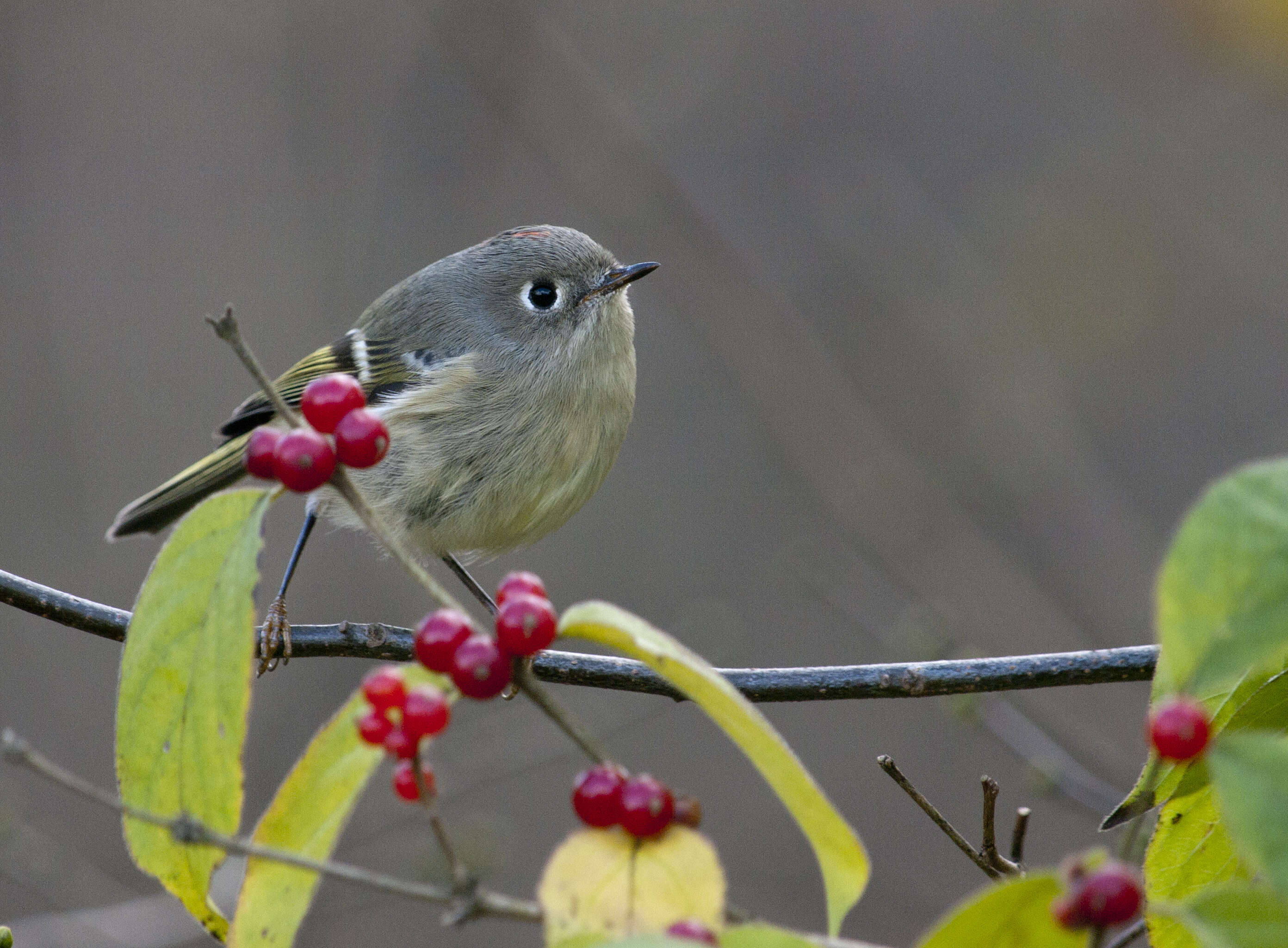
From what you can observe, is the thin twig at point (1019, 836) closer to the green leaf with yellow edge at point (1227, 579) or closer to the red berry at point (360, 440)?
the green leaf with yellow edge at point (1227, 579)

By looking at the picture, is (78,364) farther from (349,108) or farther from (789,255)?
(789,255)

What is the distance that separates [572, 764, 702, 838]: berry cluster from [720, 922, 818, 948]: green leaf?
0.17m

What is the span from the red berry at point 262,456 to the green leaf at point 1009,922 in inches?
26.2

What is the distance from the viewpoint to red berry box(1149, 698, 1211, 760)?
75cm

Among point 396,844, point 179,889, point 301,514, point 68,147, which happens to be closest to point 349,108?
point 68,147

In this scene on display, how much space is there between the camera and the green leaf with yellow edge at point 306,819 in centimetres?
89

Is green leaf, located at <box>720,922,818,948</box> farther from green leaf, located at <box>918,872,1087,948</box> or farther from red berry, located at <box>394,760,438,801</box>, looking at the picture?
red berry, located at <box>394,760,438,801</box>

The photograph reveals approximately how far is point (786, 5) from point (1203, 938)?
639 cm

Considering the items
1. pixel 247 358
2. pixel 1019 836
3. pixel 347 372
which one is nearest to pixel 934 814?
pixel 1019 836

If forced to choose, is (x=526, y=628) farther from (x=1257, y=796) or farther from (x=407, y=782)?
(x=1257, y=796)

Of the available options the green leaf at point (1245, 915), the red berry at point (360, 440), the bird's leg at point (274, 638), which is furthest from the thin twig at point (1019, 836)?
the bird's leg at point (274, 638)

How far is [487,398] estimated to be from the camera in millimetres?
2906

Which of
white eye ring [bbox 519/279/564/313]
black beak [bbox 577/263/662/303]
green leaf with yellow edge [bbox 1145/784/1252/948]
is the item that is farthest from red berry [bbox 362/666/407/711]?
white eye ring [bbox 519/279/564/313]

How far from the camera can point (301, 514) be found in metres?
5.52
